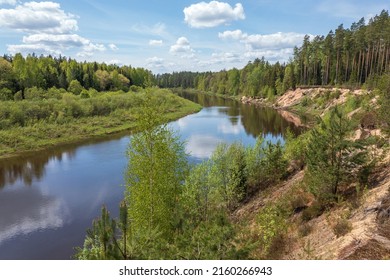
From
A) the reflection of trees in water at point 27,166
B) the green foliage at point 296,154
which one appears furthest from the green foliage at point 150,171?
the reflection of trees in water at point 27,166

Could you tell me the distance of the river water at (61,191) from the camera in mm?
25047

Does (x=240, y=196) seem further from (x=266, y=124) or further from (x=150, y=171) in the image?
(x=266, y=124)

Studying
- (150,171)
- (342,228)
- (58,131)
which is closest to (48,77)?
(58,131)

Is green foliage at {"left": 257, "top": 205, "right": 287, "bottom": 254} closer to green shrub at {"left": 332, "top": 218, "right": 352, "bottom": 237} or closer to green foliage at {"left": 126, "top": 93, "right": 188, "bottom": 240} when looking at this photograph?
green shrub at {"left": 332, "top": 218, "right": 352, "bottom": 237}

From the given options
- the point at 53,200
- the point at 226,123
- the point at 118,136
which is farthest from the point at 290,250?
the point at 226,123

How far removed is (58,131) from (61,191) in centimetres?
3198

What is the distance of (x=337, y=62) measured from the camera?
88062mm

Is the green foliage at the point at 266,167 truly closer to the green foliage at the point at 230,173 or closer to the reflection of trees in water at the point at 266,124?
the green foliage at the point at 230,173

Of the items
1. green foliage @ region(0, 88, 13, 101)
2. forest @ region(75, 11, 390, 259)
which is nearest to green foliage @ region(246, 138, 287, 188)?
forest @ region(75, 11, 390, 259)

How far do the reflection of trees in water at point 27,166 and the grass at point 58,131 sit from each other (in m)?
3.86
